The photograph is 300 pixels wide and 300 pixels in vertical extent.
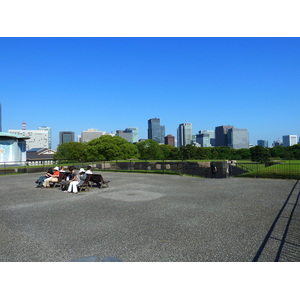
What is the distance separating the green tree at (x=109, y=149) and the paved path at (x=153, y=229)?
2155 inches

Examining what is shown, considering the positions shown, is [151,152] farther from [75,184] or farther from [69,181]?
[75,184]

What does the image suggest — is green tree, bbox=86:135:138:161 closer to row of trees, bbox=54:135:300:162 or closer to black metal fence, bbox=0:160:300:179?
row of trees, bbox=54:135:300:162

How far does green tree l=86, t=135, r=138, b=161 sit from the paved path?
54.7 meters

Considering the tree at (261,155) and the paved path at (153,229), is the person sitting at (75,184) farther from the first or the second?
the tree at (261,155)

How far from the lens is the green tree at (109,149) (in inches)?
2518

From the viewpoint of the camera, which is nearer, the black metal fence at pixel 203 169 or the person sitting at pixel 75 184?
the person sitting at pixel 75 184

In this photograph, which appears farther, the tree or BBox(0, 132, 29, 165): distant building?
BBox(0, 132, 29, 165): distant building

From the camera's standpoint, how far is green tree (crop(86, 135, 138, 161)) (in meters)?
64.0

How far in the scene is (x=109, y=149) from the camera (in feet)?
211

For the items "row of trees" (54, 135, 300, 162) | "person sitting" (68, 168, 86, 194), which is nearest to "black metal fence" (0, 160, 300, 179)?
"person sitting" (68, 168, 86, 194)

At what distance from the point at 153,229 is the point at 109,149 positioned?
59.6 meters

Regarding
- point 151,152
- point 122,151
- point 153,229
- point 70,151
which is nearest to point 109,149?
point 122,151

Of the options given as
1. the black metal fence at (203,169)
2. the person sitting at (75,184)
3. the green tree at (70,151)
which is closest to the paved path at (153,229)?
the person sitting at (75,184)
